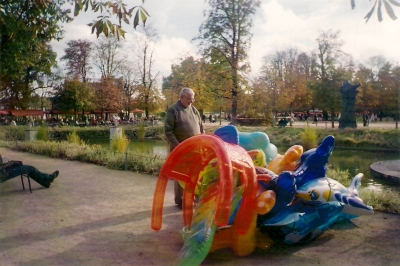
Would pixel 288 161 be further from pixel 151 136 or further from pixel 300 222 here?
pixel 151 136

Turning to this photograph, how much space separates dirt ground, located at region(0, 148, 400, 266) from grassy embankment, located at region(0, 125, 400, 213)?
1007 mm

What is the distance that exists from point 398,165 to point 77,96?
127 ft

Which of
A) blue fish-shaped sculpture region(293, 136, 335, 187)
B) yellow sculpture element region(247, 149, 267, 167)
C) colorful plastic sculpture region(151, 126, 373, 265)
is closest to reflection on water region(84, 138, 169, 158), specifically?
yellow sculpture element region(247, 149, 267, 167)

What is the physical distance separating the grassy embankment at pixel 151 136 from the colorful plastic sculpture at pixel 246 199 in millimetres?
2188

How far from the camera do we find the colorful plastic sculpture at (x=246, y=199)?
3.75 metres

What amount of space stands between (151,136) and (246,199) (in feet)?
87.1

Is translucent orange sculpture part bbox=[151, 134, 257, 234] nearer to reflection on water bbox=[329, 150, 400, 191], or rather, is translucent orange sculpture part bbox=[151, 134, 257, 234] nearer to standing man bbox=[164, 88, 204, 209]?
standing man bbox=[164, 88, 204, 209]

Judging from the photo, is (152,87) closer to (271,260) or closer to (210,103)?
(210,103)

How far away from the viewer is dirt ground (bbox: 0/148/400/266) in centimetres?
395

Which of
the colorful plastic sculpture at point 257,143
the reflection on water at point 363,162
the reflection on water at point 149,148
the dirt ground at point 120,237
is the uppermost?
the colorful plastic sculpture at point 257,143

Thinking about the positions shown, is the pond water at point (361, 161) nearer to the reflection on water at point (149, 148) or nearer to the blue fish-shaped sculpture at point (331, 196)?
the reflection on water at point (149, 148)

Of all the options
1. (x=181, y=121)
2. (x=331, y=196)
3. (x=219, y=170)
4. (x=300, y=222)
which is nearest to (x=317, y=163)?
(x=331, y=196)

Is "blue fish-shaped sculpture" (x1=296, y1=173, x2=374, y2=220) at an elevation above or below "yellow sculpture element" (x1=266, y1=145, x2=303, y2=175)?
below

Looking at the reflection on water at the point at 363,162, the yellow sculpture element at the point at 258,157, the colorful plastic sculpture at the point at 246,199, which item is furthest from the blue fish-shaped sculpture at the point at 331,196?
the reflection on water at the point at 363,162
